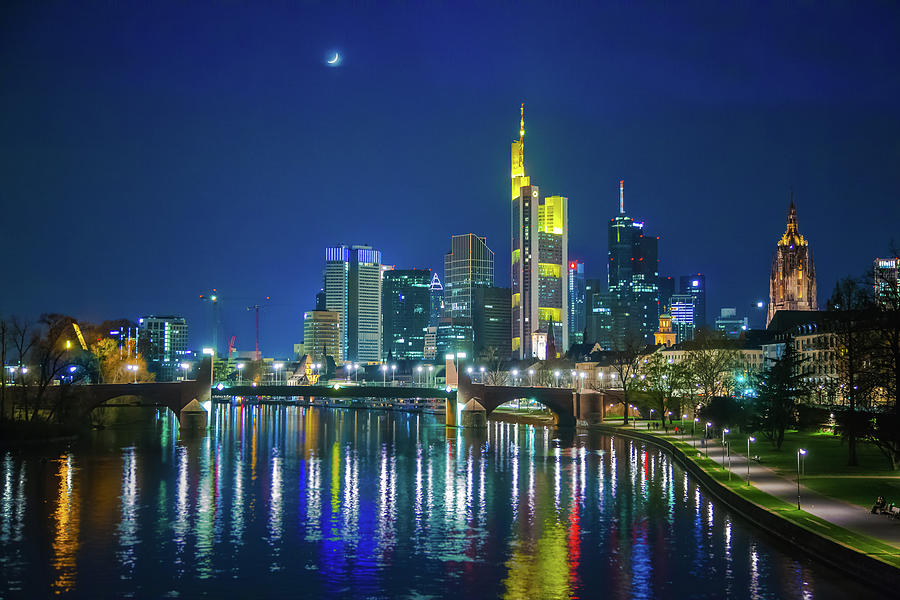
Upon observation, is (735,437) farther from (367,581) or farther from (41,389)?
(41,389)

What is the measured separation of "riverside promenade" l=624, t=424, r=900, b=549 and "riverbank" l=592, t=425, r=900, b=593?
347 millimetres

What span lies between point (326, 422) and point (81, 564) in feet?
369

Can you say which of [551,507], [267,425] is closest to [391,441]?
[267,425]

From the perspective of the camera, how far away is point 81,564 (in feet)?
151

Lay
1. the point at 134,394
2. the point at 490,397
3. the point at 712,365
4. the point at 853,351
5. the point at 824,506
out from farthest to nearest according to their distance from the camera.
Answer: the point at 490,397
the point at 712,365
the point at 134,394
the point at 853,351
the point at 824,506

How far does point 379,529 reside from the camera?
55562mm

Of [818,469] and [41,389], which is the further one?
[41,389]

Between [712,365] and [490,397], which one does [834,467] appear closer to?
[712,365]

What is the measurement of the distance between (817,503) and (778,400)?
35.8m

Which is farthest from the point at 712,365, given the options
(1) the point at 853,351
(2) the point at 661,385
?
(1) the point at 853,351

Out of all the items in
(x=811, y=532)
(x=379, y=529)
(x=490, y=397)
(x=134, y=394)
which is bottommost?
(x=379, y=529)

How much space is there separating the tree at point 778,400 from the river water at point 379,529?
→ 10.3 metres

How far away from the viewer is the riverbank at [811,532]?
38.7m

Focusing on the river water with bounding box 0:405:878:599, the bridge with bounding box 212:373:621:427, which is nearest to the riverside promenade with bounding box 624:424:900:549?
the river water with bounding box 0:405:878:599
